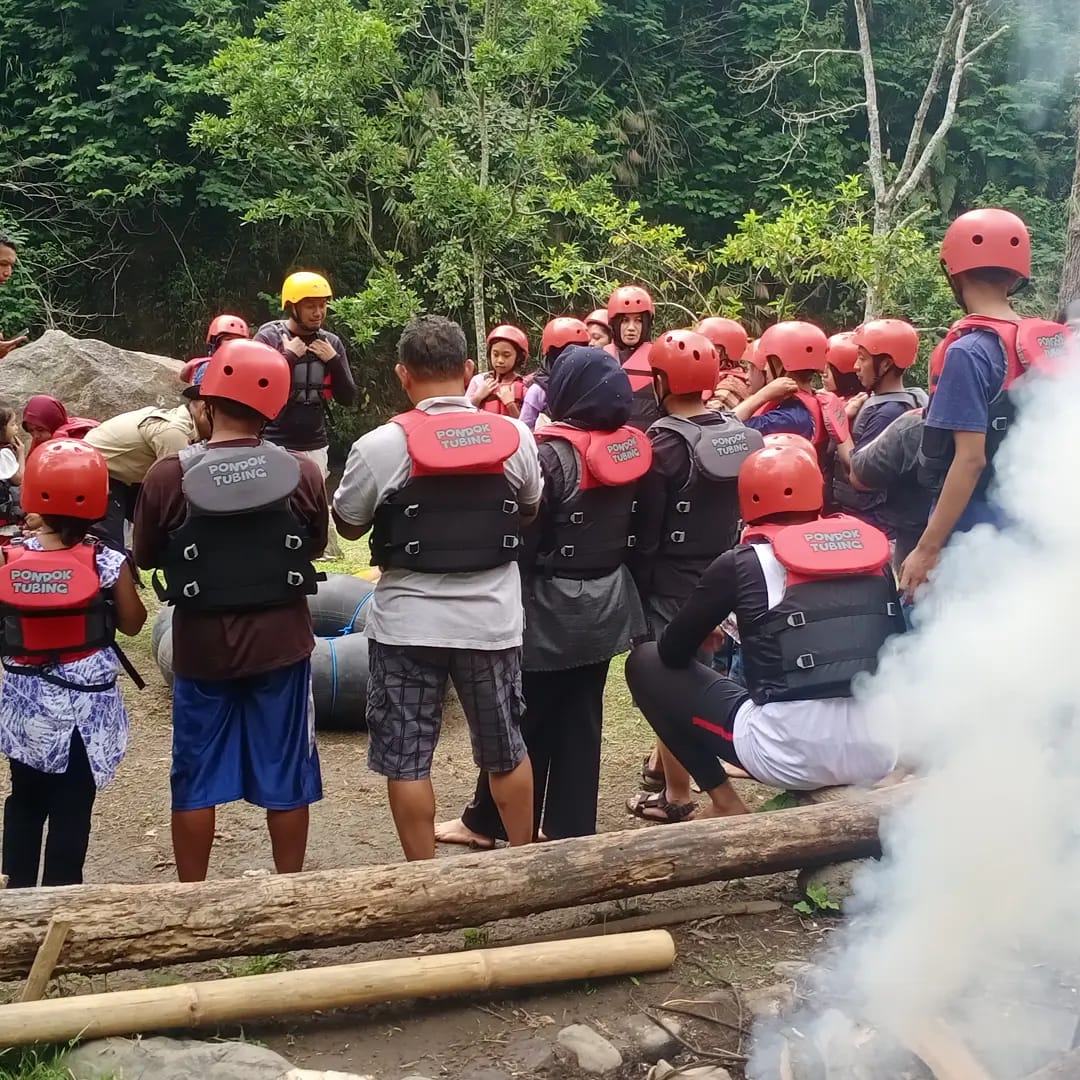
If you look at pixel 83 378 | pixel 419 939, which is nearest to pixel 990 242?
pixel 419 939

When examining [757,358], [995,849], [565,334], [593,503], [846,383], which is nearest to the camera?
[995,849]

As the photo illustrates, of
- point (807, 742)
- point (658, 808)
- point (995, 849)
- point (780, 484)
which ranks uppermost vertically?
point (780, 484)

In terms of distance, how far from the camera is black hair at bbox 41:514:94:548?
401 cm

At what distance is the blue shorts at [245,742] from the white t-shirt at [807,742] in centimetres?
161

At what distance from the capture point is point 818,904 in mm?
3904

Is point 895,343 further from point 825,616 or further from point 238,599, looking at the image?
point 238,599

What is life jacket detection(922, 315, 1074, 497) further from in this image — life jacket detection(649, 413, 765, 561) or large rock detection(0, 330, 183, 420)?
large rock detection(0, 330, 183, 420)

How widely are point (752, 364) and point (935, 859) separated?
3491 mm

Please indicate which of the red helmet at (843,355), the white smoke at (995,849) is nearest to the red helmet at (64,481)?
the white smoke at (995,849)

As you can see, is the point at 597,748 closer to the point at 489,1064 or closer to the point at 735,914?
the point at 735,914

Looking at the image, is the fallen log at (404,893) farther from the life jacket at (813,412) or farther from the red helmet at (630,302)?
the red helmet at (630,302)

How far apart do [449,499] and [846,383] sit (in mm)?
3221

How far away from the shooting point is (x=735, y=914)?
3930 mm

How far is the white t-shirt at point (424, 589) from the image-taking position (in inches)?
151
